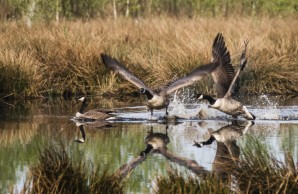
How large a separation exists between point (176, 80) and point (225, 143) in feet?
10.5

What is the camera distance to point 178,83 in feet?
56.0

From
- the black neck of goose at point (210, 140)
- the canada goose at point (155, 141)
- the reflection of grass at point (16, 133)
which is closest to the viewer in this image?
the canada goose at point (155, 141)

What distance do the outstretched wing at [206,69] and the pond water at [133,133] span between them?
0.81m

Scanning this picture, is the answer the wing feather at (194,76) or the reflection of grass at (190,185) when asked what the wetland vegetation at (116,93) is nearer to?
the reflection of grass at (190,185)

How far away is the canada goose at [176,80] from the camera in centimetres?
1698

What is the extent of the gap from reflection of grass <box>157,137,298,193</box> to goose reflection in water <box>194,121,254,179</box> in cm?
65

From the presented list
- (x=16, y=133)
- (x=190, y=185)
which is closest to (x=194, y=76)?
(x=16, y=133)

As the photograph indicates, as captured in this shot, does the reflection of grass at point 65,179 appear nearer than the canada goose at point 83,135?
Yes

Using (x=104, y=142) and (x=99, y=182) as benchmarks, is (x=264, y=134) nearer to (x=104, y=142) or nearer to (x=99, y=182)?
(x=104, y=142)

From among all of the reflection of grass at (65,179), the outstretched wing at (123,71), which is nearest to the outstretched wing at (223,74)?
the outstretched wing at (123,71)

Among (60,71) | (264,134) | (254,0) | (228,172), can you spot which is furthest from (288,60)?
(254,0)

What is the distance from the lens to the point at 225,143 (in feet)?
46.9

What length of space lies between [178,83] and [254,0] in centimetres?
3094

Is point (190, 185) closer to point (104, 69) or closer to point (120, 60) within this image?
point (104, 69)
